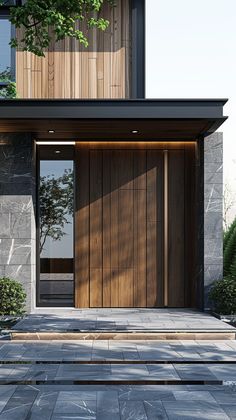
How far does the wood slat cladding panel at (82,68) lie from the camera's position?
13.0 meters

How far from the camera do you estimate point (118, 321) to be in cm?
1039

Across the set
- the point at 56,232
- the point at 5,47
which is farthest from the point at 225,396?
the point at 5,47

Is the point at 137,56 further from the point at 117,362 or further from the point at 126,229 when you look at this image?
the point at 117,362

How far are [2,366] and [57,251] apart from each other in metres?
5.28

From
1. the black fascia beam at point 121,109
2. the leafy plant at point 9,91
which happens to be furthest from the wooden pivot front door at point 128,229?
the black fascia beam at point 121,109

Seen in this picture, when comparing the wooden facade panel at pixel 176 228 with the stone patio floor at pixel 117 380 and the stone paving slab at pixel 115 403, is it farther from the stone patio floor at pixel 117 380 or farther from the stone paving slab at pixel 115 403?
the stone paving slab at pixel 115 403

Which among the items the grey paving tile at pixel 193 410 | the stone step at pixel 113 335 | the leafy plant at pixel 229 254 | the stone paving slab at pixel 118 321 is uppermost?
the leafy plant at pixel 229 254

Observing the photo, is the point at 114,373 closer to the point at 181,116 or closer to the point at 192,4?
the point at 181,116

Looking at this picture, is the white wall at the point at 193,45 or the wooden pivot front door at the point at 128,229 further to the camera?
the white wall at the point at 193,45

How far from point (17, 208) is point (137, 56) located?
465cm

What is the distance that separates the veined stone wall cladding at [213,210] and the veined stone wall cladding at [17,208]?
3.75 metres

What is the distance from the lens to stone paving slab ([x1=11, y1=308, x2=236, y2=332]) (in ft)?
31.3

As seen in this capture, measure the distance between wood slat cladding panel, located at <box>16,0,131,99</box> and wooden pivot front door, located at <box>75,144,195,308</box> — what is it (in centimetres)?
152

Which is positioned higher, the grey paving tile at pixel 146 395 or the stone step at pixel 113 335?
the stone step at pixel 113 335
